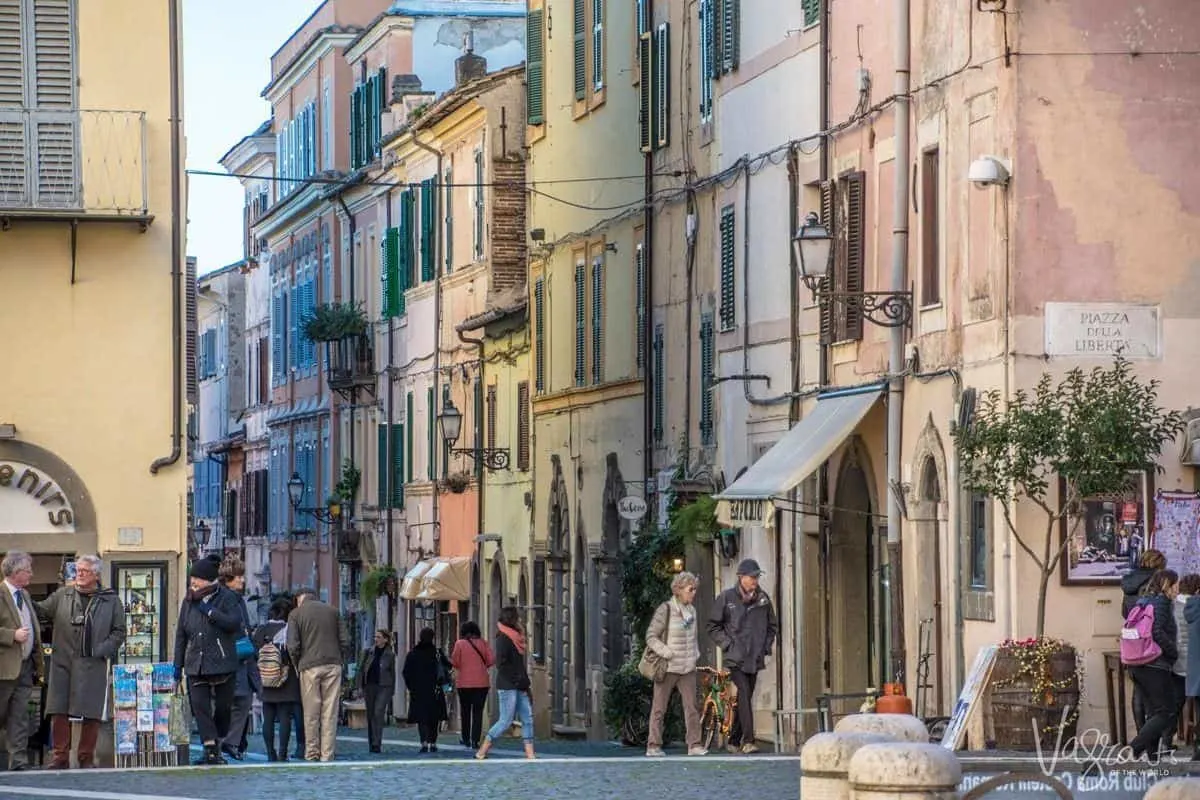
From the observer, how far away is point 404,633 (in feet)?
178

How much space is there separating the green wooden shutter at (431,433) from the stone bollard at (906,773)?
40230mm

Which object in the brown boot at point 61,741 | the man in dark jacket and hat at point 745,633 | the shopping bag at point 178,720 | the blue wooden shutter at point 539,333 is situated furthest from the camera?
the blue wooden shutter at point 539,333

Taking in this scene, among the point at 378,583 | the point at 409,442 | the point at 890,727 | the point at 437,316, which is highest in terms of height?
the point at 437,316

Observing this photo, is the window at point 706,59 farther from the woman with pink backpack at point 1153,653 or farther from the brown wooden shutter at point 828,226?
the woman with pink backpack at point 1153,653

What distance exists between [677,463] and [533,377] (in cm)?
977

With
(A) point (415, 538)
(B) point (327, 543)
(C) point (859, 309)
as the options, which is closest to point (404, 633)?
(A) point (415, 538)

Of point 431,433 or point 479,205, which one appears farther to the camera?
point 431,433

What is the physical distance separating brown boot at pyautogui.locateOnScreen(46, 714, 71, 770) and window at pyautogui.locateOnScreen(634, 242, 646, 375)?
52.0 feet

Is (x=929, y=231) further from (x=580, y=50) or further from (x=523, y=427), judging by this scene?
(x=523, y=427)

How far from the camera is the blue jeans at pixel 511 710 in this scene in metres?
26.4

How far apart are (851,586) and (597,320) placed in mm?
11698

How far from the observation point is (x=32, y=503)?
28.4 meters

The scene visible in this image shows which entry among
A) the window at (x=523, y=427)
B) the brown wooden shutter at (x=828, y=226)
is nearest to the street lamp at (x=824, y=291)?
the brown wooden shutter at (x=828, y=226)

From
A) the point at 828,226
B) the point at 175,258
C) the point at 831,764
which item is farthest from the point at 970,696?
the point at 175,258
